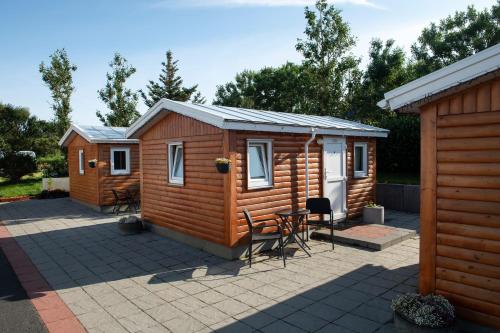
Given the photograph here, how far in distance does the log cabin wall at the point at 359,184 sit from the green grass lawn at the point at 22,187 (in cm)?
1844

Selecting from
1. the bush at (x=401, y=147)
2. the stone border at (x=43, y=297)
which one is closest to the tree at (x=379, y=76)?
the bush at (x=401, y=147)

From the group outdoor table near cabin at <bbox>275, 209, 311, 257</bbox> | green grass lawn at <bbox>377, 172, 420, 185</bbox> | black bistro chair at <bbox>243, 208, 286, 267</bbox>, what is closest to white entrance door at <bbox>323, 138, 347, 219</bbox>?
outdoor table near cabin at <bbox>275, 209, 311, 257</bbox>

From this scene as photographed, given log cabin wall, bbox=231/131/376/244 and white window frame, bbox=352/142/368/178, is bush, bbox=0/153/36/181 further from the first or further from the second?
white window frame, bbox=352/142/368/178

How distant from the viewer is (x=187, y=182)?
904 centimetres

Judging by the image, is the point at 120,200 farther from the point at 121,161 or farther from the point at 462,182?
the point at 462,182

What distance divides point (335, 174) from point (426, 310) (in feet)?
20.6

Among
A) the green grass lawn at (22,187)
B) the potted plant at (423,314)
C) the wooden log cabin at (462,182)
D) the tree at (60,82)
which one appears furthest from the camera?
the tree at (60,82)

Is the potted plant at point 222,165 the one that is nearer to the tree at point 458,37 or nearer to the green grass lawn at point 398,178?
the green grass lawn at point 398,178

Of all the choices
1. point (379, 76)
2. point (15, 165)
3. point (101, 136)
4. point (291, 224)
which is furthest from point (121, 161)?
point (379, 76)

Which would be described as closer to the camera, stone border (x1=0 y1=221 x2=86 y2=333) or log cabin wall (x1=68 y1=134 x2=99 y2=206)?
stone border (x1=0 y1=221 x2=86 y2=333)

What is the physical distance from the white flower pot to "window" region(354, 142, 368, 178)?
1232 mm

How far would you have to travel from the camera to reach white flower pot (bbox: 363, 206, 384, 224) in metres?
10.4

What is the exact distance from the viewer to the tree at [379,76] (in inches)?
885

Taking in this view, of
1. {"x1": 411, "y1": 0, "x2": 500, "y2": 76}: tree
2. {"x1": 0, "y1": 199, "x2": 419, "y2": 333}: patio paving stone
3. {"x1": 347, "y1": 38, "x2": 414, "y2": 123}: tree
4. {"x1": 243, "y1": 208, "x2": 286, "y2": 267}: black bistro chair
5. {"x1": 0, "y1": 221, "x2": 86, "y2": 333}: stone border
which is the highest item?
{"x1": 411, "y1": 0, "x2": 500, "y2": 76}: tree
